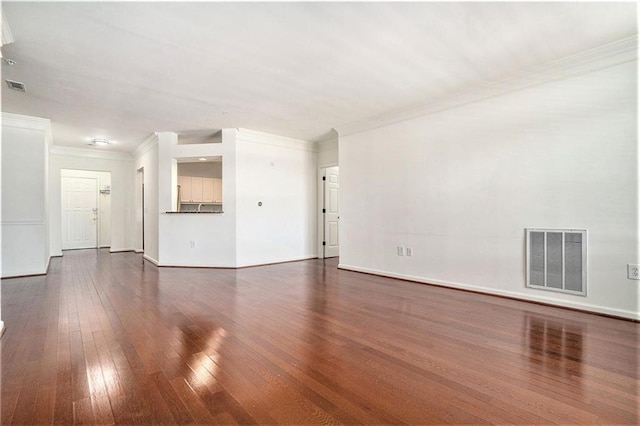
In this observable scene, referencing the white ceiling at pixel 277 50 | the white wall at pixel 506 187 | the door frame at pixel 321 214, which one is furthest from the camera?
the door frame at pixel 321 214

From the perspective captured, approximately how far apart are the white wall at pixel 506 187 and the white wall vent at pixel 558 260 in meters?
0.07

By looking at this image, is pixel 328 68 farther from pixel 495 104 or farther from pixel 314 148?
pixel 314 148

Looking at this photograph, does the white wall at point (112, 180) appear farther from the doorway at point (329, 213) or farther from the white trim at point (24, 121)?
the doorway at point (329, 213)

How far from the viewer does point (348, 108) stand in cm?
475

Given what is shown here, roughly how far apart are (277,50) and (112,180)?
25.0ft

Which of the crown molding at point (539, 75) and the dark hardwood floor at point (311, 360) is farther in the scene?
the crown molding at point (539, 75)

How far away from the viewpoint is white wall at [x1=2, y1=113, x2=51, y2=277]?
5.01 m

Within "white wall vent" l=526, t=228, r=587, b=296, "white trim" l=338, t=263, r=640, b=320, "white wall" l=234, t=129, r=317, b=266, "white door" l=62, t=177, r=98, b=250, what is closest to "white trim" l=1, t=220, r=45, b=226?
"white wall" l=234, t=129, r=317, b=266

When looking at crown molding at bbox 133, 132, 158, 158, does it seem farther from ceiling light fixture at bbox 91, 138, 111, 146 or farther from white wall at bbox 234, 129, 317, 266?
white wall at bbox 234, 129, 317, 266

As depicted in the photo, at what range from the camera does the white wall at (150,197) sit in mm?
6461

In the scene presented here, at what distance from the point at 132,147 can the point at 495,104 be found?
7.78 metres

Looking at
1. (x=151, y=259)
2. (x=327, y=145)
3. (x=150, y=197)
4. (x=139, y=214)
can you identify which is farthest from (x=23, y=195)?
(x=327, y=145)

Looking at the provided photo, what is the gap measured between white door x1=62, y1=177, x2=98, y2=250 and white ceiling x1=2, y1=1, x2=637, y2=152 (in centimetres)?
503

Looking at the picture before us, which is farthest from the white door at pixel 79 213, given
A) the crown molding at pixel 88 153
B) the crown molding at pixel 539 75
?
the crown molding at pixel 539 75
